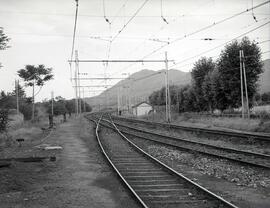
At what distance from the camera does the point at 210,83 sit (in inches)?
1996

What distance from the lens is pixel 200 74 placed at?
2320 inches

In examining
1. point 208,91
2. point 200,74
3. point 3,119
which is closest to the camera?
point 3,119

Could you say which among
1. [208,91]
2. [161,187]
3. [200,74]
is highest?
[200,74]

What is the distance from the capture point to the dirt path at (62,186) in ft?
30.0

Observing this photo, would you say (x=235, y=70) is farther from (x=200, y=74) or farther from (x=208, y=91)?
(x=200, y=74)

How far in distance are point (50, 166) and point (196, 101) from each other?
4848 cm

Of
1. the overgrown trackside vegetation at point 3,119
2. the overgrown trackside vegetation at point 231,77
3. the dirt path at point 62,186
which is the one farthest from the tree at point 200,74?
→ the dirt path at point 62,186

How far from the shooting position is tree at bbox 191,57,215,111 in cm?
5816

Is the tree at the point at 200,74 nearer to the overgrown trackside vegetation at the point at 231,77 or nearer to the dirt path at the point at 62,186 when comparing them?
the overgrown trackside vegetation at the point at 231,77

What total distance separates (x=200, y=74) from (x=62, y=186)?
5002 cm

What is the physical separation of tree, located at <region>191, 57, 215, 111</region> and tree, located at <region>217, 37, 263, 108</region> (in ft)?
35.0

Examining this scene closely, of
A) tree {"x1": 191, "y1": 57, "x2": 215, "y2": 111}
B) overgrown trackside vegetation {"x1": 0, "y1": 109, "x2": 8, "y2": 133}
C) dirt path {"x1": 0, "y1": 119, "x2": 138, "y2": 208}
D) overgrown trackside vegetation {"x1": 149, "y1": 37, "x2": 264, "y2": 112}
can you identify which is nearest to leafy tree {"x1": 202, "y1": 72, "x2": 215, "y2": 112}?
overgrown trackside vegetation {"x1": 149, "y1": 37, "x2": 264, "y2": 112}

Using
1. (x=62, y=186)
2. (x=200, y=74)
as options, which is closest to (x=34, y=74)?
(x=200, y=74)

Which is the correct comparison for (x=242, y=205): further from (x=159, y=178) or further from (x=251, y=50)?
(x=251, y=50)
